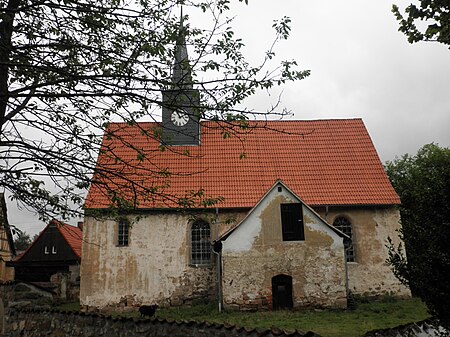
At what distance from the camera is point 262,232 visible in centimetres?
1571

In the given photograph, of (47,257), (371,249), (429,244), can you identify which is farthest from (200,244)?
(47,257)

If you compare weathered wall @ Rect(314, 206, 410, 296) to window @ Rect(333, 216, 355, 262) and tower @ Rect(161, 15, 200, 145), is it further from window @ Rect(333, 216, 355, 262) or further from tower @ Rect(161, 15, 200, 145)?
tower @ Rect(161, 15, 200, 145)

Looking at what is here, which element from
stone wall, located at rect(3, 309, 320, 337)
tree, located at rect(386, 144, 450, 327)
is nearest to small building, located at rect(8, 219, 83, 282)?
stone wall, located at rect(3, 309, 320, 337)

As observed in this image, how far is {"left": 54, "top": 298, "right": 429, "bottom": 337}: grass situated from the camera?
37.5 feet

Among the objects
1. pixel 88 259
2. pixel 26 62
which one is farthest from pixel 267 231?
pixel 26 62

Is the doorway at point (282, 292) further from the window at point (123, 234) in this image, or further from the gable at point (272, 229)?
the window at point (123, 234)

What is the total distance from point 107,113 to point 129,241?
13.0 m

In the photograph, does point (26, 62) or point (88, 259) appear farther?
point (88, 259)

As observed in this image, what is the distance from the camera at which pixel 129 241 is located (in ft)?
58.4

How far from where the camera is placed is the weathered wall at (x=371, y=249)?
1714 cm

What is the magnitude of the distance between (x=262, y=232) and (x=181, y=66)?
11120mm

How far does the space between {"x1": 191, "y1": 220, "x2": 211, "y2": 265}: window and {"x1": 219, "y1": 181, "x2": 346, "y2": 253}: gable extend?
236 cm

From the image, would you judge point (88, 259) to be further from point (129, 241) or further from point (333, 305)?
point (333, 305)

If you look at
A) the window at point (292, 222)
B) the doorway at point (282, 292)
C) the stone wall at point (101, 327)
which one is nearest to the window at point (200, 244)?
Result: the doorway at point (282, 292)
